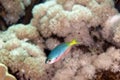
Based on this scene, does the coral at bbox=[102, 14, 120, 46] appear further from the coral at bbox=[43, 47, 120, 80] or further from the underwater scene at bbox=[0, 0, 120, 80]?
the coral at bbox=[43, 47, 120, 80]

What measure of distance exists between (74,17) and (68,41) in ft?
1.03

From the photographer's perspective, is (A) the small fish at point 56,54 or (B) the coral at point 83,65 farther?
(B) the coral at point 83,65

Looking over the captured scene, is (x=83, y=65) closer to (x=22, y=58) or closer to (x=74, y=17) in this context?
(x=74, y=17)

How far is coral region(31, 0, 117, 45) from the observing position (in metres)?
2.79

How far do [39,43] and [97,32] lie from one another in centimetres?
79

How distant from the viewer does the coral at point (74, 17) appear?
2789 mm

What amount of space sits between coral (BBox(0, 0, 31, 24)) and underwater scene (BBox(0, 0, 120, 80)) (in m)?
0.64

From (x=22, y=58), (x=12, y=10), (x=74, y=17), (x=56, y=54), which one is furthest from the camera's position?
(x=12, y=10)

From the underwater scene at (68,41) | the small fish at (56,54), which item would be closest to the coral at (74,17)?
the underwater scene at (68,41)

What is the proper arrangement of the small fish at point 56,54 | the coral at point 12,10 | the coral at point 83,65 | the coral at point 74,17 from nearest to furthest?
the small fish at point 56,54
the coral at point 83,65
the coral at point 74,17
the coral at point 12,10

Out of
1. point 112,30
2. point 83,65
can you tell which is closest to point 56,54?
point 83,65

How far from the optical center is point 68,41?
284cm

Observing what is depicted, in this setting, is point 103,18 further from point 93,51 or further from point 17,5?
point 17,5

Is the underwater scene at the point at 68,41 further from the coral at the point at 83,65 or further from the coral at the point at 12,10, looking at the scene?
the coral at the point at 12,10
